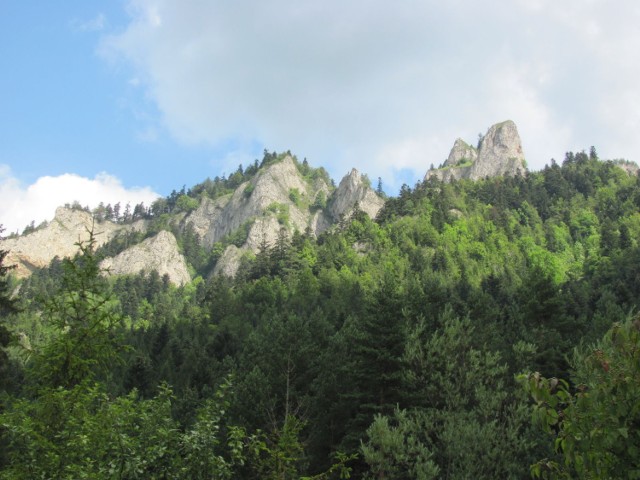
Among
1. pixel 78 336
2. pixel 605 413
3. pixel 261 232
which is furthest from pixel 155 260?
pixel 605 413

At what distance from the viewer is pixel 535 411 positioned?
4.79 m

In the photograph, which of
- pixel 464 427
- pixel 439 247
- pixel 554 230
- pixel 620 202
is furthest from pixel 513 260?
pixel 464 427

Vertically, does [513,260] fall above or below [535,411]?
above

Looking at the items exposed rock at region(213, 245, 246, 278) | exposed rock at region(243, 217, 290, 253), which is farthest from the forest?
exposed rock at region(243, 217, 290, 253)

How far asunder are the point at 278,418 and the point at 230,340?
3851cm

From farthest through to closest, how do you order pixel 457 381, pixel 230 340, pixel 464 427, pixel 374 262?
pixel 374 262, pixel 230 340, pixel 457 381, pixel 464 427

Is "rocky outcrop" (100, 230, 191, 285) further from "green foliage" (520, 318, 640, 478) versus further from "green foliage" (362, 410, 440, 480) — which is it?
"green foliage" (520, 318, 640, 478)

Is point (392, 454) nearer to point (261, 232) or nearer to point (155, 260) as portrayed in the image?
point (261, 232)

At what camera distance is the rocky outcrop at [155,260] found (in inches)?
7210

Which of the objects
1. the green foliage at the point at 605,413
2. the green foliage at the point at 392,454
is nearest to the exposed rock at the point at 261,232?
the green foliage at the point at 392,454

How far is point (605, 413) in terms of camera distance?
15.1ft

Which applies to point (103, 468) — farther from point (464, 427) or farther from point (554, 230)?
point (554, 230)

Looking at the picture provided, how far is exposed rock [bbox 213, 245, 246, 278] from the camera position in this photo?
173975 mm

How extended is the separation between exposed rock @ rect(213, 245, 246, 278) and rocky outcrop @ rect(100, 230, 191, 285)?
1420cm
